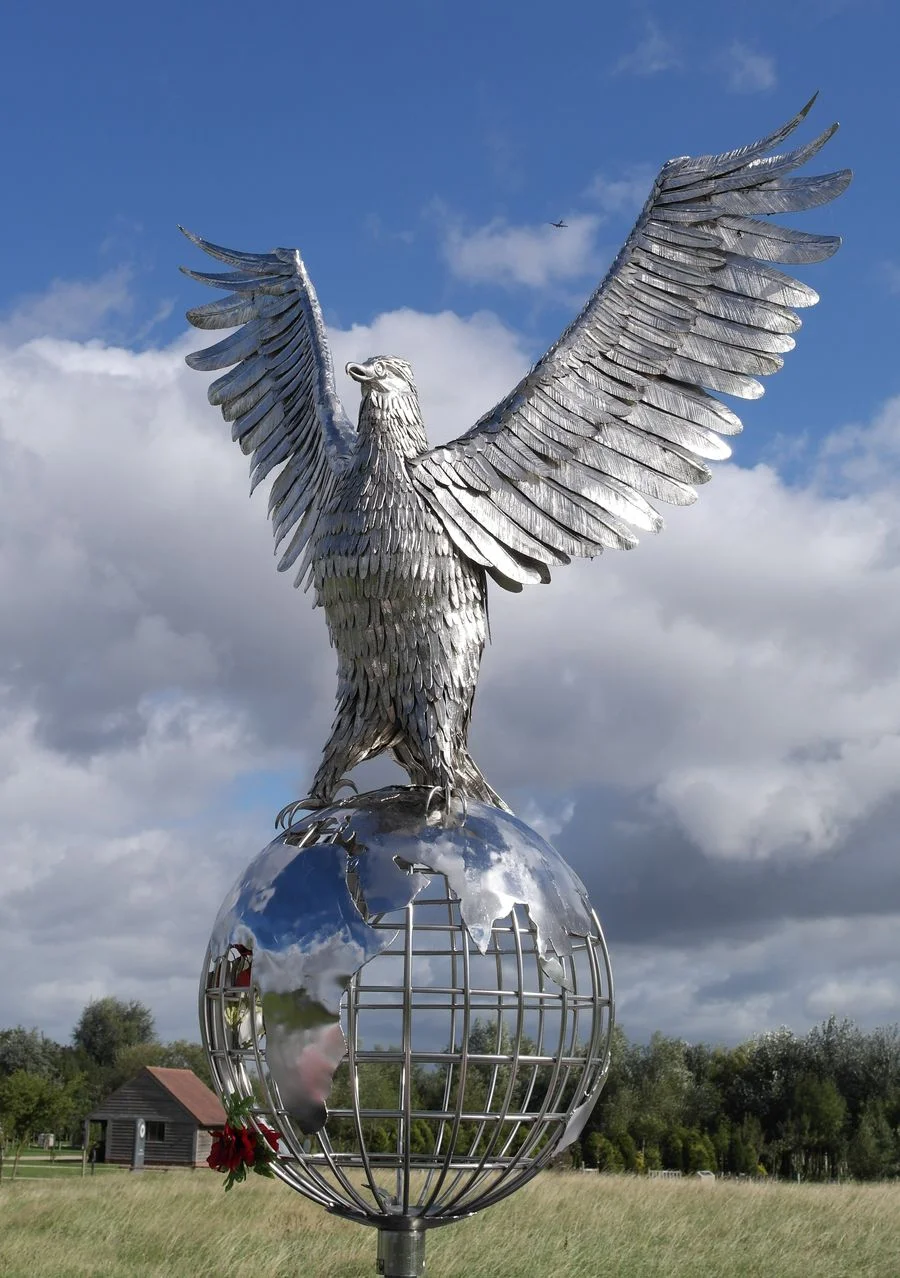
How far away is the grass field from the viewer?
39.7ft

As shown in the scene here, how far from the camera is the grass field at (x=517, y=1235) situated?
12109 millimetres

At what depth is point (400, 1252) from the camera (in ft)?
17.2

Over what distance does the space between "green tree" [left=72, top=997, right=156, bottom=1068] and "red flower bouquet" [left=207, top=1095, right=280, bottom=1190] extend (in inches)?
2252

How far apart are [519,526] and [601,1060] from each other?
239 cm

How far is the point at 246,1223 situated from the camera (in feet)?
47.5

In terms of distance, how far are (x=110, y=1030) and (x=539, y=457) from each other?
59.8 m

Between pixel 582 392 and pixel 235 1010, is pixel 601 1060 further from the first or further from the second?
pixel 582 392

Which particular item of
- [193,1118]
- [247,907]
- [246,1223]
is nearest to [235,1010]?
[247,907]

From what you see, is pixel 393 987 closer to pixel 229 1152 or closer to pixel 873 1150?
pixel 229 1152

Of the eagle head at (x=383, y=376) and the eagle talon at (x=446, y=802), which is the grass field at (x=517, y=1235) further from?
the eagle head at (x=383, y=376)

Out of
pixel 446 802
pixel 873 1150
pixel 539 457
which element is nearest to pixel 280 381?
pixel 539 457

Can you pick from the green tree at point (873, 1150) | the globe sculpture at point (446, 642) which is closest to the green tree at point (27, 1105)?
the green tree at point (873, 1150)

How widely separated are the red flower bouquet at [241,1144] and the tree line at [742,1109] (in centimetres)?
2314

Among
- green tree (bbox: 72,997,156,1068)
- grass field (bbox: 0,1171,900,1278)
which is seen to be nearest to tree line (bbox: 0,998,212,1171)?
green tree (bbox: 72,997,156,1068)
